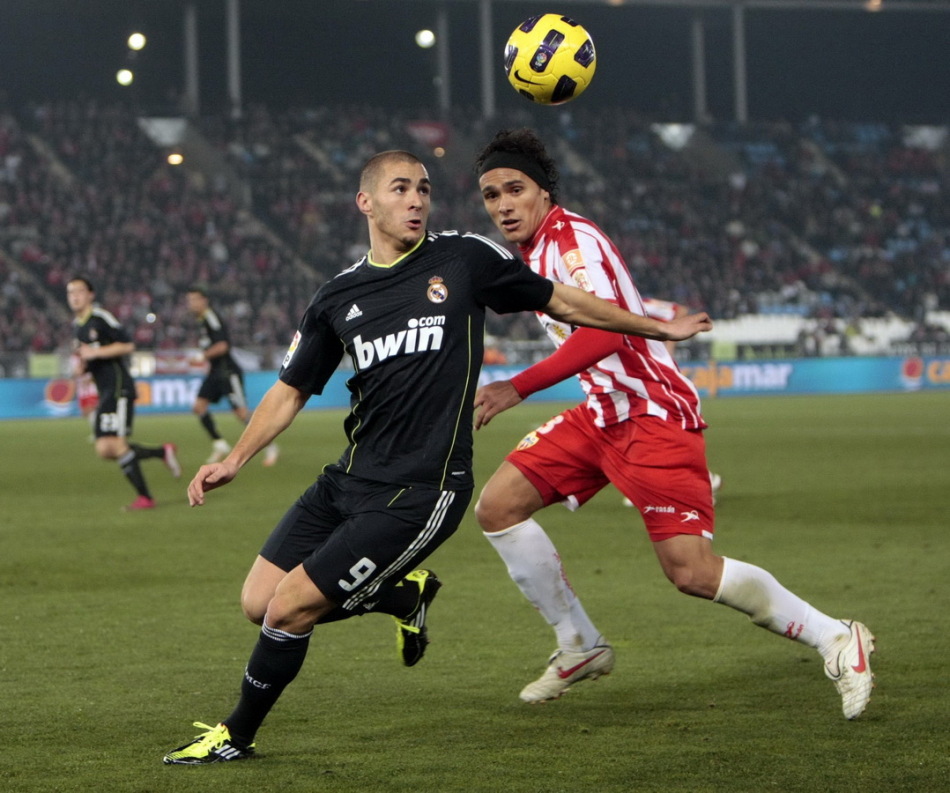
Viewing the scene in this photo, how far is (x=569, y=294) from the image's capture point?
4836 mm

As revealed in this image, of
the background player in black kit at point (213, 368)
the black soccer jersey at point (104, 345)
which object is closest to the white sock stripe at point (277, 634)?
the black soccer jersey at point (104, 345)

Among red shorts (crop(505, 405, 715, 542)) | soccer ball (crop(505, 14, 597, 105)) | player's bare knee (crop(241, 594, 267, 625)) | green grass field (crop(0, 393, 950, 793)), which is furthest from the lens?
soccer ball (crop(505, 14, 597, 105))

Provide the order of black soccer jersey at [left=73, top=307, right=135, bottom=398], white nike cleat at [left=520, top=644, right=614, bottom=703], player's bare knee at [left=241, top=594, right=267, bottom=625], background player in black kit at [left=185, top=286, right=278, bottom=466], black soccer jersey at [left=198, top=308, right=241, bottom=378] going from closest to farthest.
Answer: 1. player's bare knee at [left=241, top=594, right=267, bottom=625]
2. white nike cleat at [left=520, top=644, right=614, bottom=703]
3. black soccer jersey at [left=73, top=307, right=135, bottom=398]
4. background player in black kit at [left=185, top=286, right=278, bottom=466]
5. black soccer jersey at [left=198, top=308, right=241, bottom=378]

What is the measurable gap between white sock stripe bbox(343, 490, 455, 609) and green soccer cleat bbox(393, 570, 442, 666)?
2.21 feet

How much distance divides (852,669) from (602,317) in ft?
5.36

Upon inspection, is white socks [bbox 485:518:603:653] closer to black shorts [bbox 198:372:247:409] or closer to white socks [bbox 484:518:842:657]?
white socks [bbox 484:518:842:657]

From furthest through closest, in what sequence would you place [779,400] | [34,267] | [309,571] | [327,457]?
[34,267], [779,400], [327,457], [309,571]

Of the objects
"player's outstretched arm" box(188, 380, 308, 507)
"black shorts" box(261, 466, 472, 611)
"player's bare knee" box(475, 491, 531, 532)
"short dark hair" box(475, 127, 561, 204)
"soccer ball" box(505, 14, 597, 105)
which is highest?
"soccer ball" box(505, 14, 597, 105)

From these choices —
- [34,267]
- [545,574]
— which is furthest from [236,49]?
[545,574]

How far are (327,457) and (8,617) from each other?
36.9 ft

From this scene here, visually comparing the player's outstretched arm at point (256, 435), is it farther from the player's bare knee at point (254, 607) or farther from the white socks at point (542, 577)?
the white socks at point (542, 577)

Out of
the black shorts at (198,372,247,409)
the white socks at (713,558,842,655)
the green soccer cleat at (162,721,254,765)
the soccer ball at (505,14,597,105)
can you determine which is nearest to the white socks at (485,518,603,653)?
the white socks at (713,558,842,655)

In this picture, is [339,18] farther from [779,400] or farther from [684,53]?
[779,400]

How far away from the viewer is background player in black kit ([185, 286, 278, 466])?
1720cm
